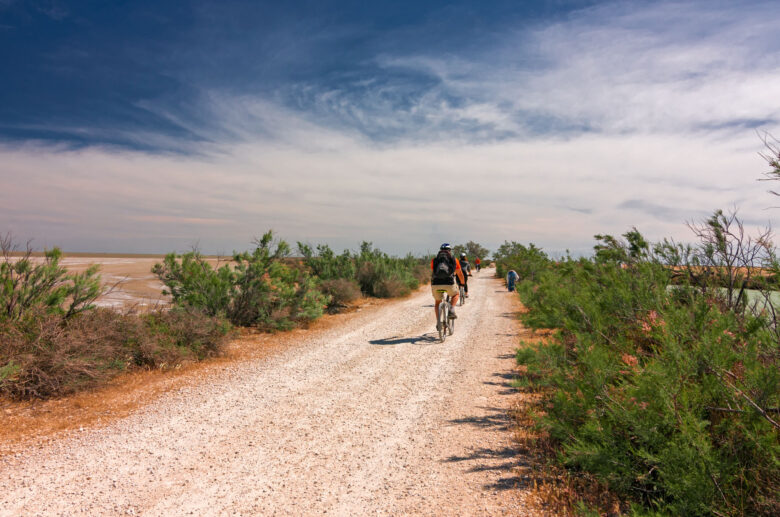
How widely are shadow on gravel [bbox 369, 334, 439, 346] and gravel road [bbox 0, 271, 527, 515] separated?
A: 2087 mm

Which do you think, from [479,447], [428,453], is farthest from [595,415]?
[428,453]

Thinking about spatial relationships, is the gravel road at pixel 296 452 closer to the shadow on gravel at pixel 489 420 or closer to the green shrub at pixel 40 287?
the shadow on gravel at pixel 489 420

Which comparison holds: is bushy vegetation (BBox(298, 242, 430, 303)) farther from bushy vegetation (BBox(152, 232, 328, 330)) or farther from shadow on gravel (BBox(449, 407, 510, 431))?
shadow on gravel (BBox(449, 407, 510, 431))

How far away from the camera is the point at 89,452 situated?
394 cm

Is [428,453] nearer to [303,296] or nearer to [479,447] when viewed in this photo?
[479,447]

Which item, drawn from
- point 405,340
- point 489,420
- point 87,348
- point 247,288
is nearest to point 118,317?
point 87,348

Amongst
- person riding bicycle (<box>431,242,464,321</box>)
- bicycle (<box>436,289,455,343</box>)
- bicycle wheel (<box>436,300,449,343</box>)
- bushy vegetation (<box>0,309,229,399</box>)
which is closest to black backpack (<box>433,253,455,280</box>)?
person riding bicycle (<box>431,242,464,321</box>)

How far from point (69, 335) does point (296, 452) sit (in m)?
4.12

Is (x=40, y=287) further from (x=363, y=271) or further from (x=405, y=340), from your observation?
(x=363, y=271)

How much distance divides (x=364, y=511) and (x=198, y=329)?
221 inches

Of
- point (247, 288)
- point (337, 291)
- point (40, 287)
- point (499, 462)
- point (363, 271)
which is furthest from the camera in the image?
point (363, 271)

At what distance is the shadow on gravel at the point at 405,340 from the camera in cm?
892

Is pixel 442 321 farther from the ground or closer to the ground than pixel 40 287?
closer to the ground

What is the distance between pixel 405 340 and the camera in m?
9.22
